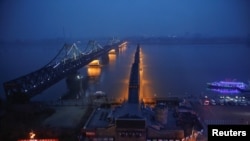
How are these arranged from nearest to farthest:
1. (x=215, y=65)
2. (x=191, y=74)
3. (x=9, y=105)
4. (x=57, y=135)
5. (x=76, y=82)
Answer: (x=57, y=135), (x=9, y=105), (x=76, y=82), (x=191, y=74), (x=215, y=65)

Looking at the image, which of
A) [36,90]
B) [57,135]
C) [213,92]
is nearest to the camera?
[57,135]

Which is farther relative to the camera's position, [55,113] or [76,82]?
[76,82]

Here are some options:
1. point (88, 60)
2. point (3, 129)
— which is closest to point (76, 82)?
point (88, 60)

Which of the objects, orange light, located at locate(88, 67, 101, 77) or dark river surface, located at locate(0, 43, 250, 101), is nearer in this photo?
dark river surface, located at locate(0, 43, 250, 101)

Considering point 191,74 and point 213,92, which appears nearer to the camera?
point 213,92

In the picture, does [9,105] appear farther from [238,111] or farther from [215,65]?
[215,65]

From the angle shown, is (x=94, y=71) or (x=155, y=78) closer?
(x=155, y=78)

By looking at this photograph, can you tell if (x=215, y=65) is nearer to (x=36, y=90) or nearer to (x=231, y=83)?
(x=231, y=83)

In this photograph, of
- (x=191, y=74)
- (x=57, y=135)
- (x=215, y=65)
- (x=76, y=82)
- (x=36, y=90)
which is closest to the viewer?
(x=57, y=135)

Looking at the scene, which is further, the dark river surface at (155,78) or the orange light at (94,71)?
the orange light at (94,71)
